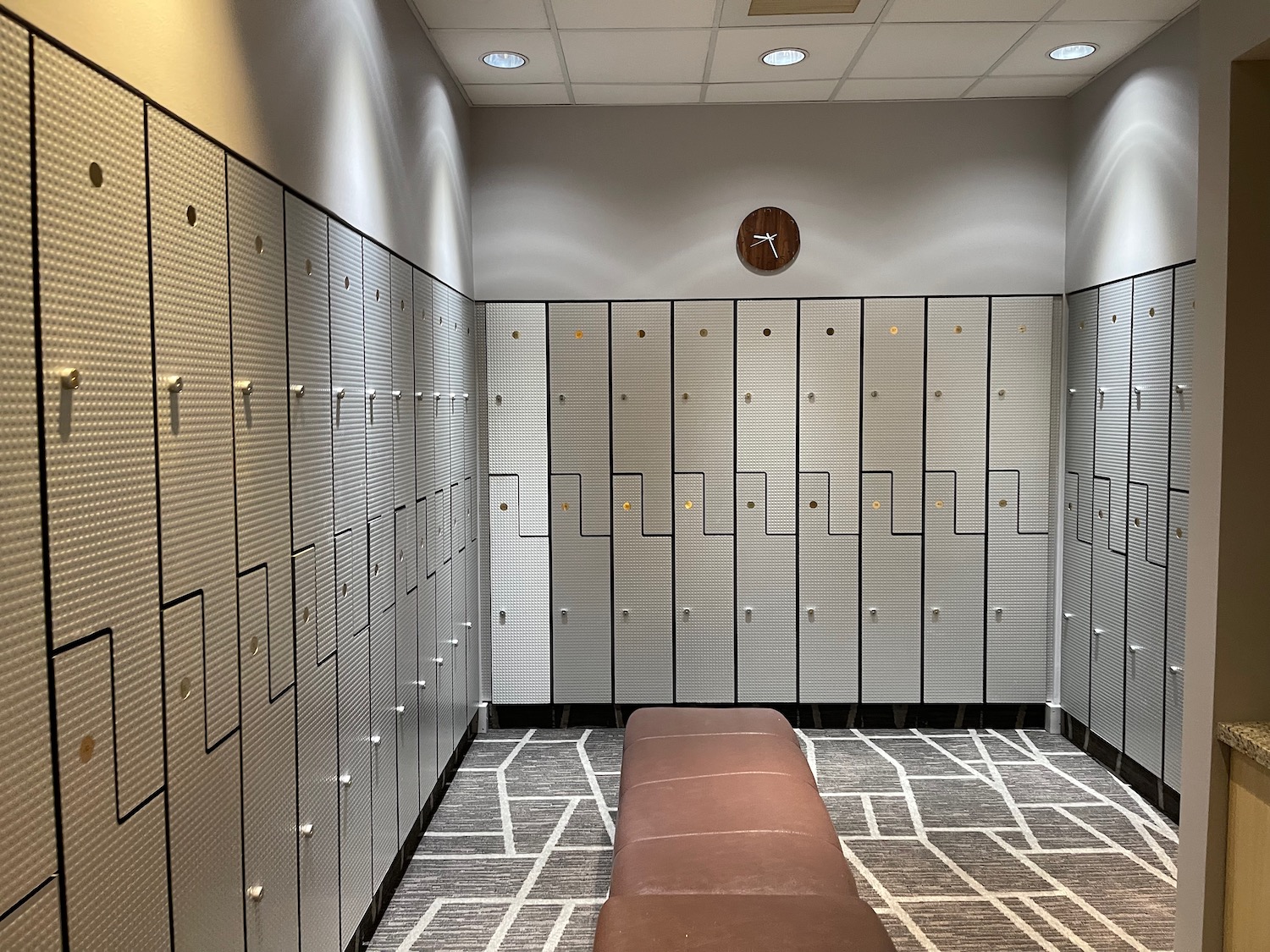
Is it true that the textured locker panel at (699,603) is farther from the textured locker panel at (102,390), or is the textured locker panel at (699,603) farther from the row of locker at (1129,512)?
the textured locker panel at (102,390)

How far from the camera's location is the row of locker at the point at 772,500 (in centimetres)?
471

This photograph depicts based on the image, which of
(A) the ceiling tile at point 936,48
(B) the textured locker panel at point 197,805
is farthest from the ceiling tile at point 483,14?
(B) the textured locker panel at point 197,805

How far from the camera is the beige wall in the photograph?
1.55 metres

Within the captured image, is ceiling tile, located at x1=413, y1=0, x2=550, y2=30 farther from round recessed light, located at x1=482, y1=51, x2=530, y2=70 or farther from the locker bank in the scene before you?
round recessed light, located at x1=482, y1=51, x2=530, y2=70

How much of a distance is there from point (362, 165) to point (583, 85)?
191 centimetres

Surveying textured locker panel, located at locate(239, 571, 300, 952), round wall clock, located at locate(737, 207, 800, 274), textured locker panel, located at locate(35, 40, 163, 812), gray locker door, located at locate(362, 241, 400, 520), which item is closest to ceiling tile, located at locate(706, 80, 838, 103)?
round wall clock, located at locate(737, 207, 800, 274)

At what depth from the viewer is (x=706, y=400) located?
15.5 feet

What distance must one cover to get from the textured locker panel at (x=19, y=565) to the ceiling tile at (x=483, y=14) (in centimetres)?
249

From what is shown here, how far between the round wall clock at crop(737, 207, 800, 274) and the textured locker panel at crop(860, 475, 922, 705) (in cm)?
118

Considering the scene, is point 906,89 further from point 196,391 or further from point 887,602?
point 196,391

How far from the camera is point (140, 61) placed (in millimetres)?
1556

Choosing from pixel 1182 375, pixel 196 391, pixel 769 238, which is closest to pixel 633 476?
pixel 769 238

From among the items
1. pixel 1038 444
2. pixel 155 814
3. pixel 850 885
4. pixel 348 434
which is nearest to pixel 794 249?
pixel 1038 444

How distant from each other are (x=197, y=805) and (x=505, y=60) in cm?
334
